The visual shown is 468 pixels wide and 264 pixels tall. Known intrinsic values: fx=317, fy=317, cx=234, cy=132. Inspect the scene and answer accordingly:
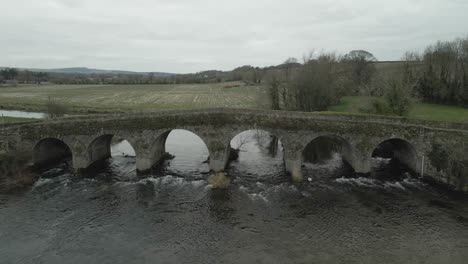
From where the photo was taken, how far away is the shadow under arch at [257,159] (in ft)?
104

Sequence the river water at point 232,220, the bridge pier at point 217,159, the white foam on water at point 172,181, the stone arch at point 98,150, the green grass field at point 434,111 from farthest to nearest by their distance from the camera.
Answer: the green grass field at point 434,111 → the stone arch at point 98,150 → the bridge pier at point 217,159 → the white foam on water at point 172,181 → the river water at point 232,220

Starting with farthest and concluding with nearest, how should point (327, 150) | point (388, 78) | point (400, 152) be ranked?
point (388, 78)
point (327, 150)
point (400, 152)

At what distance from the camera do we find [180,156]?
38.1 m

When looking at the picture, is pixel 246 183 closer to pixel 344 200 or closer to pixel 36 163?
pixel 344 200

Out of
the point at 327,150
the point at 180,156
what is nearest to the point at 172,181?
the point at 180,156

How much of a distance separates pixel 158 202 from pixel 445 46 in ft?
168

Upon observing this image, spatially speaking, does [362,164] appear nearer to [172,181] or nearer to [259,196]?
[259,196]

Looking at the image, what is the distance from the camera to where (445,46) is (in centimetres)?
5109

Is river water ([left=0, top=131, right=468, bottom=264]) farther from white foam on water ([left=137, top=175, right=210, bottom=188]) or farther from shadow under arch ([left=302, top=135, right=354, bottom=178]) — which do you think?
shadow under arch ([left=302, top=135, right=354, bottom=178])

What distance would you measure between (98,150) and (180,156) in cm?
914

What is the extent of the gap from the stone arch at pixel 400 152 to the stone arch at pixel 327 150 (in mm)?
3486

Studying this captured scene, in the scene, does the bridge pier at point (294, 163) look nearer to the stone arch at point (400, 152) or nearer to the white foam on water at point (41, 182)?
the stone arch at point (400, 152)

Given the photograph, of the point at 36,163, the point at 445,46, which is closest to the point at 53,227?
the point at 36,163

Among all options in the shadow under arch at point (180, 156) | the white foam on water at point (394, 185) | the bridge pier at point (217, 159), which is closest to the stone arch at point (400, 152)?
the white foam on water at point (394, 185)
